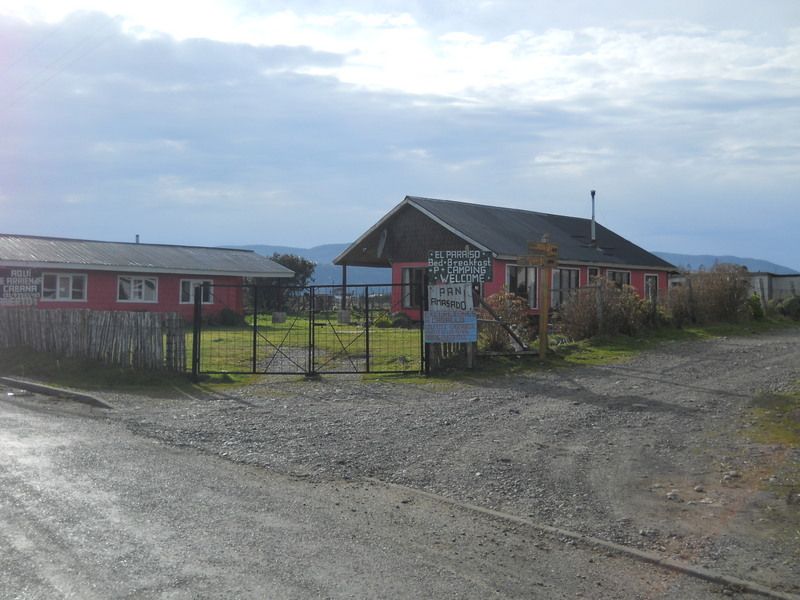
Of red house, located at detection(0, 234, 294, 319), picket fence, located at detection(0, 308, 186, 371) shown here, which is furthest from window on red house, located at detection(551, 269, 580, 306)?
picket fence, located at detection(0, 308, 186, 371)

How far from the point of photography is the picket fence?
1616cm

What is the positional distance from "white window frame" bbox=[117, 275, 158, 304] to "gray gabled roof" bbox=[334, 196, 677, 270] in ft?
27.9

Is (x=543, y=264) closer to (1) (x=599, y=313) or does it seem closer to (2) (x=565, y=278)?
(1) (x=599, y=313)

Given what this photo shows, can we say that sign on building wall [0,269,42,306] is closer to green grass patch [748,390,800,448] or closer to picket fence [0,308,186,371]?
picket fence [0,308,186,371]

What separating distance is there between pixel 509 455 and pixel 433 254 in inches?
308

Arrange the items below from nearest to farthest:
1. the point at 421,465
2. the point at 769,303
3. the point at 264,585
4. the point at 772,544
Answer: the point at 264,585 → the point at 772,544 → the point at 421,465 → the point at 769,303

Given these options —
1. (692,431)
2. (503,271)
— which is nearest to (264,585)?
(692,431)

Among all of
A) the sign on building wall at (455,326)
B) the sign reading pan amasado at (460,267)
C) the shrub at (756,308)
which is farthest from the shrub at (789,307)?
the sign on building wall at (455,326)

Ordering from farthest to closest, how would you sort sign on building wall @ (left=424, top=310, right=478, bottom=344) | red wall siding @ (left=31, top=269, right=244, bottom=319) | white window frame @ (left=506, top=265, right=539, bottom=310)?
red wall siding @ (left=31, top=269, right=244, bottom=319) < white window frame @ (left=506, top=265, right=539, bottom=310) < sign on building wall @ (left=424, top=310, right=478, bottom=344)

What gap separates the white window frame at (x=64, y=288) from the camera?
32156 millimetres

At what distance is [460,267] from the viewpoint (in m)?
16.2

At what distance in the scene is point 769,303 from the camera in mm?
27422

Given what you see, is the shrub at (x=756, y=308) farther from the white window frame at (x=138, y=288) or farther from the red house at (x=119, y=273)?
the white window frame at (x=138, y=288)

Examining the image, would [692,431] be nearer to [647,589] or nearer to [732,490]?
[732,490]
